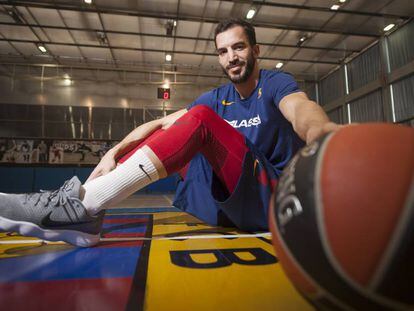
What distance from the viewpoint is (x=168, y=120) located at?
179cm

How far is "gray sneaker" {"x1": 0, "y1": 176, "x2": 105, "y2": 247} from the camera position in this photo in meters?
1.01

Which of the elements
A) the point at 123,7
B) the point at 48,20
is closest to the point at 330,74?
the point at 123,7

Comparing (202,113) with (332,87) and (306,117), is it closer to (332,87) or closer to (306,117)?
(306,117)

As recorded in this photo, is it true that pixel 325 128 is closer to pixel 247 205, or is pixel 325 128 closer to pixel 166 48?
pixel 247 205

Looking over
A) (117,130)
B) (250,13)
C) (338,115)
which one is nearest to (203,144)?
(250,13)

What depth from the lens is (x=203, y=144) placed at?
1.29 meters

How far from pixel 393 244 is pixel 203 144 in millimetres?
914

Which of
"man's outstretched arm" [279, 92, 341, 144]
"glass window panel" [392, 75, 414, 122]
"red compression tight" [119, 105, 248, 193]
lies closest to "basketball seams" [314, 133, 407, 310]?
"man's outstretched arm" [279, 92, 341, 144]

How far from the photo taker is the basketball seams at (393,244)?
1.45 ft

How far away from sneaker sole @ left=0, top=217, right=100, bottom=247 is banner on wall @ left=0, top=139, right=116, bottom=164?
28.1 feet

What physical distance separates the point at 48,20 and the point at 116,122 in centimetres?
343

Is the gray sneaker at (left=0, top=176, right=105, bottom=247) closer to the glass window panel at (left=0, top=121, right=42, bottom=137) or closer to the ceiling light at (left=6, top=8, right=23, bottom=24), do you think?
the ceiling light at (left=6, top=8, right=23, bottom=24)

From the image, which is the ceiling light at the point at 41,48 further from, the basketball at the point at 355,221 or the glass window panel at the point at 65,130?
the basketball at the point at 355,221

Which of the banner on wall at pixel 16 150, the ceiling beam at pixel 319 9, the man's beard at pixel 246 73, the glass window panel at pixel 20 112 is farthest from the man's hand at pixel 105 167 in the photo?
the glass window panel at pixel 20 112
